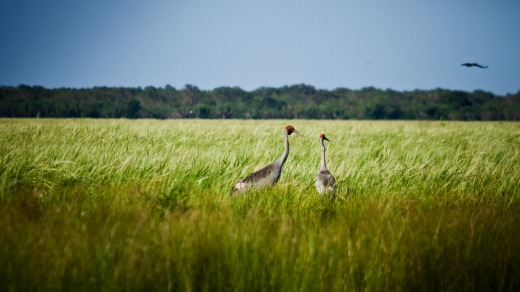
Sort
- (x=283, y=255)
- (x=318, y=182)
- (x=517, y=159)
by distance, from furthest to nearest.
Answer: (x=517, y=159), (x=318, y=182), (x=283, y=255)

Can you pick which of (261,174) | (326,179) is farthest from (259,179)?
(326,179)

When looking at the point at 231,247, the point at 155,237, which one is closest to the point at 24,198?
the point at 155,237

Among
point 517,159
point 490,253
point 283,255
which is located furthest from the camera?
point 517,159

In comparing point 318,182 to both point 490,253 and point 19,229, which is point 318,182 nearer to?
point 490,253

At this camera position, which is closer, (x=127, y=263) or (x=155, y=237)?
(x=127, y=263)

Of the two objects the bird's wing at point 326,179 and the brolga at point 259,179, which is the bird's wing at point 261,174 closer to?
the brolga at point 259,179

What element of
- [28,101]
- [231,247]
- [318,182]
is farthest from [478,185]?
[28,101]

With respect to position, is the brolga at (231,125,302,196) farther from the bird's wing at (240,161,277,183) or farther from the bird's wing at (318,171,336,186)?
the bird's wing at (318,171,336,186)

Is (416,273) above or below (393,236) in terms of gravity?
below

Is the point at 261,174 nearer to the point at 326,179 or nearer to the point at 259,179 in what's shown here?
the point at 259,179

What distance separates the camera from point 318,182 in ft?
14.0

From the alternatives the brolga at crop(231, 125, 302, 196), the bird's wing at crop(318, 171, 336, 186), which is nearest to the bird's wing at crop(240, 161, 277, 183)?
the brolga at crop(231, 125, 302, 196)

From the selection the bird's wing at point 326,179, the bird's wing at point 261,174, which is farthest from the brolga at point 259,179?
the bird's wing at point 326,179

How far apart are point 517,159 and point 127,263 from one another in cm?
761
